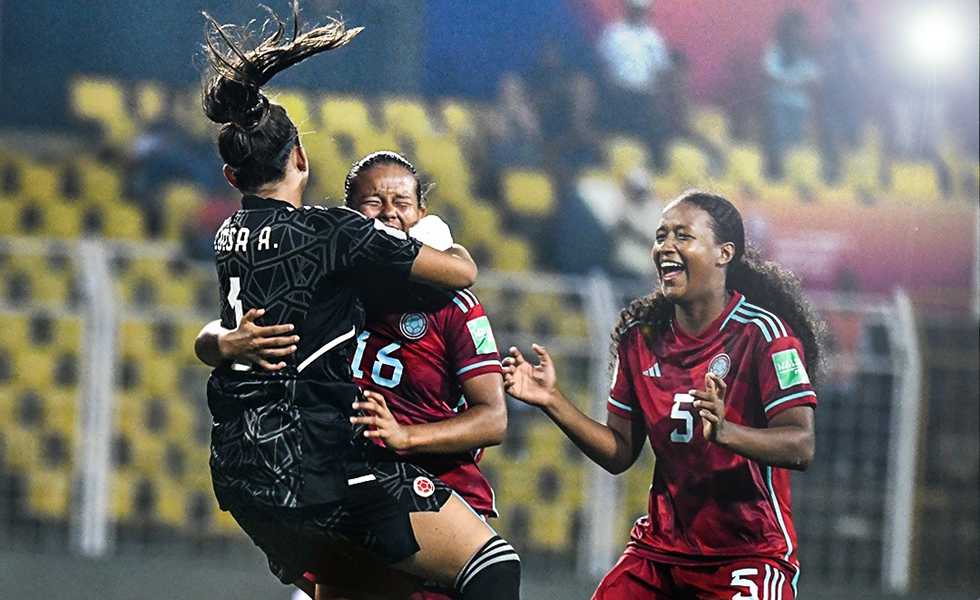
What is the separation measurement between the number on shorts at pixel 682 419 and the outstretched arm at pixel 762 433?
0.38 ft

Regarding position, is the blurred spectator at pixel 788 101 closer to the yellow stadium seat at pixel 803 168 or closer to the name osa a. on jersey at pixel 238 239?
the yellow stadium seat at pixel 803 168

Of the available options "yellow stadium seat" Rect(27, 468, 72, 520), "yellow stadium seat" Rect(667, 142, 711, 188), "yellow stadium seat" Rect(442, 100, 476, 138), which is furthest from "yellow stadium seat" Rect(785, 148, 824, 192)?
"yellow stadium seat" Rect(27, 468, 72, 520)

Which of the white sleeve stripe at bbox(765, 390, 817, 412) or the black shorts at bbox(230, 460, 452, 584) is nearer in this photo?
the black shorts at bbox(230, 460, 452, 584)

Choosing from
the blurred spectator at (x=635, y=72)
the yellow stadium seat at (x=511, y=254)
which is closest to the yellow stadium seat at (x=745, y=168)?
the blurred spectator at (x=635, y=72)

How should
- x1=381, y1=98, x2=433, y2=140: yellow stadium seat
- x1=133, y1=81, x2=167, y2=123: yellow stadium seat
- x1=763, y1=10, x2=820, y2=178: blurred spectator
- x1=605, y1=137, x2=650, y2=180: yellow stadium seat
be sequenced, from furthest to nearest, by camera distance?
x1=133, y1=81, x2=167, y2=123: yellow stadium seat < x1=605, y1=137, x2=650, y2=180: yellow stadium seat < x1=763, y1=10, x2=820, y2=178: blurred spectator < x1=381, y1=98, x2=433, y2=140: yellow stadium seat

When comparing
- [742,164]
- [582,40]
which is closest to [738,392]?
[582,40]

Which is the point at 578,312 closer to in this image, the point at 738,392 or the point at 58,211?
the point at 58,211

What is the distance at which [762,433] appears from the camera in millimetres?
2988

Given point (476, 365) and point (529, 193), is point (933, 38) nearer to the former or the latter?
point (529, 193)

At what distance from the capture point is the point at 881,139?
20.0 feet

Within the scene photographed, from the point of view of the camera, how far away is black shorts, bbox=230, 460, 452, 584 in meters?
2.90

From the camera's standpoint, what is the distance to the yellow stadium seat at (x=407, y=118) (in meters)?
5.21

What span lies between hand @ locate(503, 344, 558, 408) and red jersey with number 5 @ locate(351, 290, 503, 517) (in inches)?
1.4

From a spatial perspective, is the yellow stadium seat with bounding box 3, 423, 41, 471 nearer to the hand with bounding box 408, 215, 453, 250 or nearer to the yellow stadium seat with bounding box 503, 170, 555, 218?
the yellow stadium seat with bounding box 503, 170, 555, 218
